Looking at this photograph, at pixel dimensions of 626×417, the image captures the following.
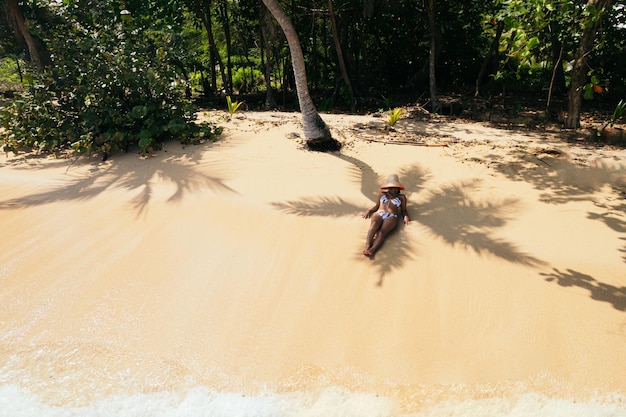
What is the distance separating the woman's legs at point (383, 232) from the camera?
4.92 metres

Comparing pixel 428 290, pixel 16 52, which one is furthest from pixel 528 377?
pixel 16 52

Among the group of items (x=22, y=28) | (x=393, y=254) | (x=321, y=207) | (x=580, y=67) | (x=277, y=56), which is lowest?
(x=393, y=254)

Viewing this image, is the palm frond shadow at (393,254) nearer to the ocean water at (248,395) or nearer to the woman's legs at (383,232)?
the woman's legs at (383,232)

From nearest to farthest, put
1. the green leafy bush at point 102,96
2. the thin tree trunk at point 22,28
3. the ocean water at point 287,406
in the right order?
the ocean water at point 287,406, the green leafy bush at point 102,96, the thin tree trunk at point 22,28

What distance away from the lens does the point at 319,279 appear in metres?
4.66

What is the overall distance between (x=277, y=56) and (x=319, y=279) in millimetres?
10863

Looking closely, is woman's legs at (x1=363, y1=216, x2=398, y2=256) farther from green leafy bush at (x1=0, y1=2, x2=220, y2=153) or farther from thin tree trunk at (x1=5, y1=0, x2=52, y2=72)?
thin tree trunk at (x1=5, y1=0, x2=52, y2=72)

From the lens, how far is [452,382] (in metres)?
3.48

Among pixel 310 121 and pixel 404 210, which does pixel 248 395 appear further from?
pixel 310 121

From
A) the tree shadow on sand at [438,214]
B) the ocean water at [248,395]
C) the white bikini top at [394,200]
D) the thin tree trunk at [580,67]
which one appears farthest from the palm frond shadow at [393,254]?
the thin tree trunk at [580,67]

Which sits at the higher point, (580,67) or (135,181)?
(580,67)

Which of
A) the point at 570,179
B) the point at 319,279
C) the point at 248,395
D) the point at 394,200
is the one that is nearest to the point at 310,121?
the point at 394,200

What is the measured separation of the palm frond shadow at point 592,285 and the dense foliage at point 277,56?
9.36ft

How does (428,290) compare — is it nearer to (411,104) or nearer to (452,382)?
(452,382)
